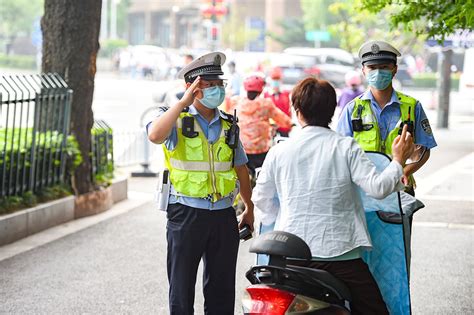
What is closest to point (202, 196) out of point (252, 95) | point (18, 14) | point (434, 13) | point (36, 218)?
point (434, 13)

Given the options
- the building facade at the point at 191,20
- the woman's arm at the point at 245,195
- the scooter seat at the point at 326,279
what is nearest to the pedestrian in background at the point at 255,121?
the woman's arm at the point at 245,195

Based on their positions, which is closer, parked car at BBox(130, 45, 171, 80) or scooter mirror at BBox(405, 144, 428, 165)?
scooter mirror at BBox(405, 144, 428, 165)

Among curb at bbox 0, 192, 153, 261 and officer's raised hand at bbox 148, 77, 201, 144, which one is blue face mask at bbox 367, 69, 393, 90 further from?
curb at bbox 0, 192, 153, 261

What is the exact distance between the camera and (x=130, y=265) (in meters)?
9.47

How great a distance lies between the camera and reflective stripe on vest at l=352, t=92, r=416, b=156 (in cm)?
674

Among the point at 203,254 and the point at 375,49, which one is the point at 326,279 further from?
the point at 375,49

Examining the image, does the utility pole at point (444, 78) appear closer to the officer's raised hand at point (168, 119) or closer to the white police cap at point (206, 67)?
the white police cap at point (206, 67)

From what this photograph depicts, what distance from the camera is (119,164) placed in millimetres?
17688

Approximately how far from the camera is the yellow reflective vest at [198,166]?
19.1ft

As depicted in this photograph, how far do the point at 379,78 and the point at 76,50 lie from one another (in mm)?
6391

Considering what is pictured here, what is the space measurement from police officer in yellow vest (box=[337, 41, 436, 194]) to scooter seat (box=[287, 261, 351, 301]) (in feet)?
6.81

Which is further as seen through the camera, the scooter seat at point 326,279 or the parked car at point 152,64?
the parked car at point 152,64

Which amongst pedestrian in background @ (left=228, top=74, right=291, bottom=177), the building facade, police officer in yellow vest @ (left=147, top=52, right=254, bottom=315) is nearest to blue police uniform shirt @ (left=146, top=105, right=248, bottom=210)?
police officer in yellow vest @ (left=147, top=52, right=254, bottom=315)

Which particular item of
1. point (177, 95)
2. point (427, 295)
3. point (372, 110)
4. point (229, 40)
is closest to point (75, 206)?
point (177, 95)
